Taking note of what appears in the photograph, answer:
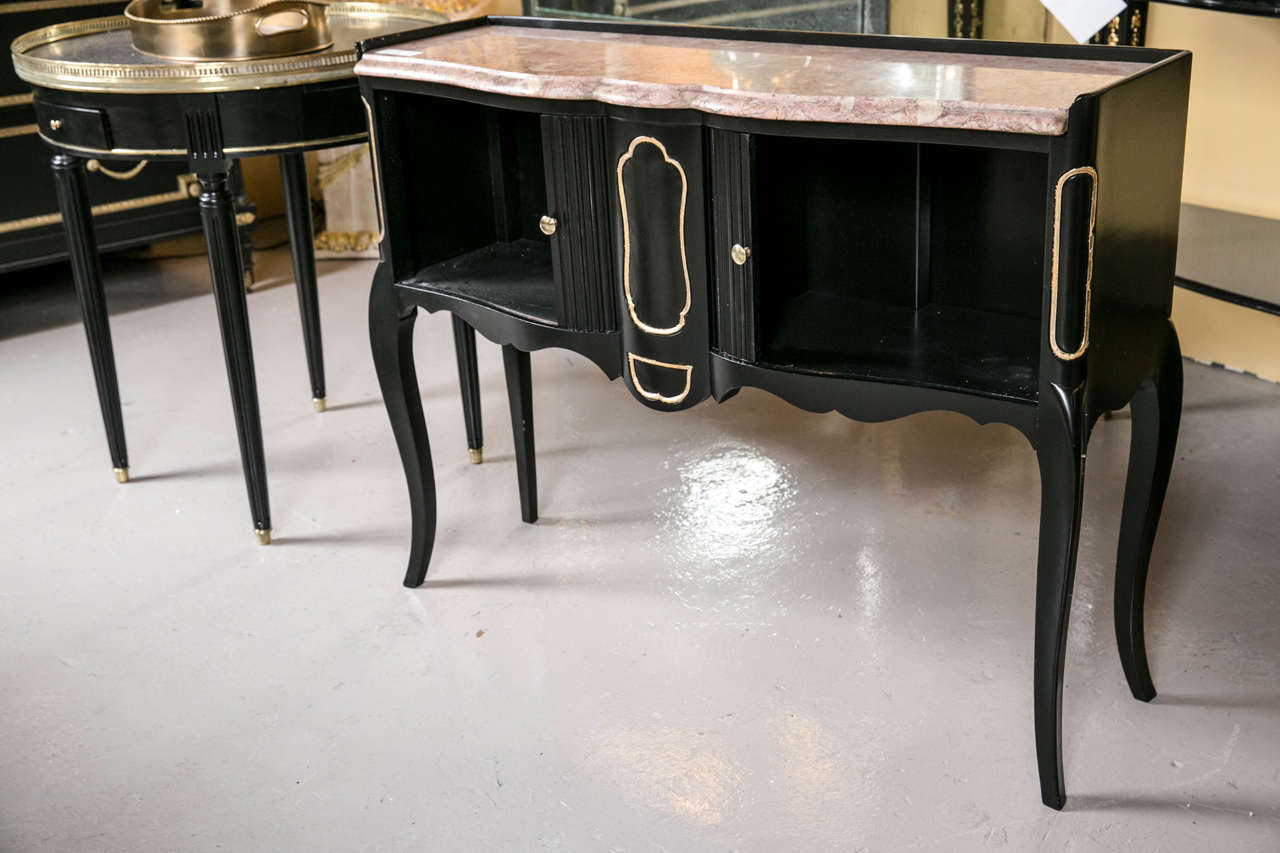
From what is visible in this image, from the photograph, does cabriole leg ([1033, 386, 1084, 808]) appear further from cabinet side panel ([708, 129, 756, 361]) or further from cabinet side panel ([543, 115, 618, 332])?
cabinet side panel ([543, 115, 618, 332])

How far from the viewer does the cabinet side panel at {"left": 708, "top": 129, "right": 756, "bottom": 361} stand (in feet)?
5.78

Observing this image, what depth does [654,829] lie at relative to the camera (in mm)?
1833

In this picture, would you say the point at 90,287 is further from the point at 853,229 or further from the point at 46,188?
the point at 853,229

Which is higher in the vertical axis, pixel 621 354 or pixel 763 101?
pixel 763 101

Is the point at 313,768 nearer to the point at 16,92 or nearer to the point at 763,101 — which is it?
the point at 763,101

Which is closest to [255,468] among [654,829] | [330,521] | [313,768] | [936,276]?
[330,521]

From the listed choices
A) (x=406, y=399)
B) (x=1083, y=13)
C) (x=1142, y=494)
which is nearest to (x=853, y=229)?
(x=1142, y=494)

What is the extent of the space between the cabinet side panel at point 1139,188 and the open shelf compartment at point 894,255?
16 cm

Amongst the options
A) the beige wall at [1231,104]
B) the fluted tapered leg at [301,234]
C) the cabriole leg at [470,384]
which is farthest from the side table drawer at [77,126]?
the beige wall at [1231,104]

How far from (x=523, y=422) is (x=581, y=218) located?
0.73 metres

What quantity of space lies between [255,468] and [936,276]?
1376 mm

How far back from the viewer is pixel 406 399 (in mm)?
2324

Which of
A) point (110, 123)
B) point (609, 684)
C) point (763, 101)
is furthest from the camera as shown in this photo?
point (110, 123)

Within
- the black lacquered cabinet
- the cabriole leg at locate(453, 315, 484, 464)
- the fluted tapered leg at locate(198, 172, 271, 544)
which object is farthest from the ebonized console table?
the black lacquered cabinet
